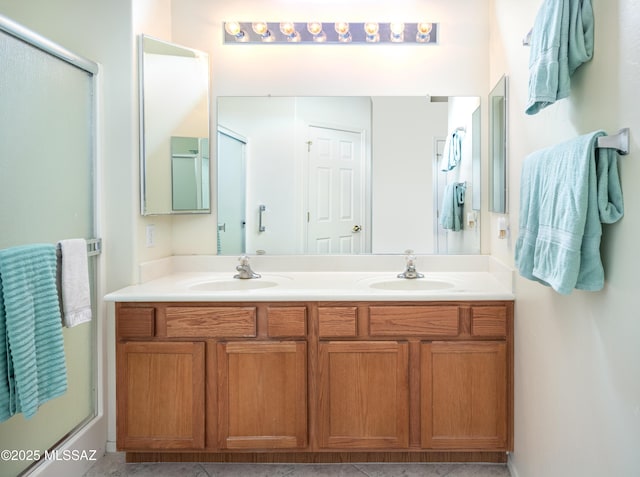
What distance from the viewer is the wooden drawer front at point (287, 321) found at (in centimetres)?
189

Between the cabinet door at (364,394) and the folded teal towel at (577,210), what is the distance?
82 centimetres

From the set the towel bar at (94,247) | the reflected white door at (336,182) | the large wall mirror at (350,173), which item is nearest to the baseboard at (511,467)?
the large wall mirror at (350,173)

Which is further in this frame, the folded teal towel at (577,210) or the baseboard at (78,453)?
the baseboard at (78,453)

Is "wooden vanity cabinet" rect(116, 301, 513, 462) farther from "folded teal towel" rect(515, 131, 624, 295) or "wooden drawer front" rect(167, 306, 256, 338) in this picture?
"folded teal towel" rect(515, 131, 624, 295)

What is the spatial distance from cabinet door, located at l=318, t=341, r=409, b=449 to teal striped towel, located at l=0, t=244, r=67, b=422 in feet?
3.35

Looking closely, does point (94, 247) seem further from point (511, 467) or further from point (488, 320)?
point (511, 467)

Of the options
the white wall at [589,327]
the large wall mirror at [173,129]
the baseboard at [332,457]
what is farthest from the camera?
the large wall mirror at [173,129]

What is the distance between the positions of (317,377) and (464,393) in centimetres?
64

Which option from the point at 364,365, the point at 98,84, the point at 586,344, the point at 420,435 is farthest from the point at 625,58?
the point at 98,84

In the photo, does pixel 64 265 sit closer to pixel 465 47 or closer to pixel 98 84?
pixel 98 84

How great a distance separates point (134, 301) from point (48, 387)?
0.49m

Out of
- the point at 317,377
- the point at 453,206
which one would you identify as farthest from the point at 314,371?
the point at 453,206

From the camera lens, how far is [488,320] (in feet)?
6.20

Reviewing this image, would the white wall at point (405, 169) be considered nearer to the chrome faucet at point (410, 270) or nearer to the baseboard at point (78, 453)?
the chrome faucet at point (410, 270)
